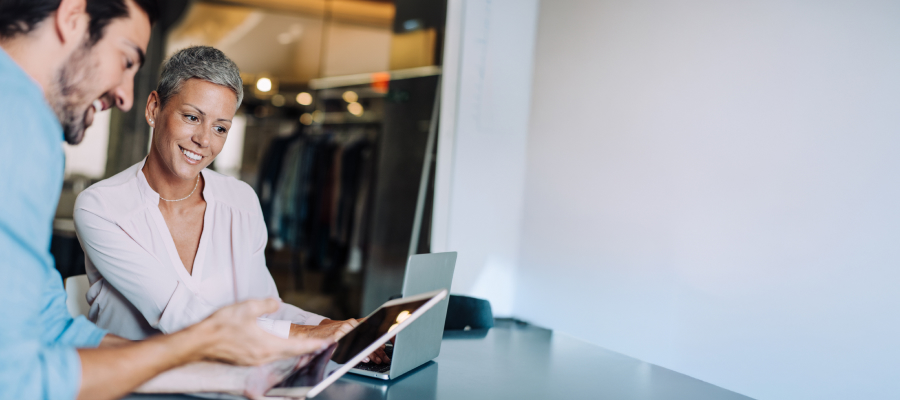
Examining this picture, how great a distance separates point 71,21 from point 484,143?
7.01 feet

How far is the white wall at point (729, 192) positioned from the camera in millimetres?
1515

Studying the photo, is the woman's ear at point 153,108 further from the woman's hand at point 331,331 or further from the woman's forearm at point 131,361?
the woman's forearm at point 131,361

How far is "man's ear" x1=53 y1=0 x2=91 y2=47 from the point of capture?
0.77 metres

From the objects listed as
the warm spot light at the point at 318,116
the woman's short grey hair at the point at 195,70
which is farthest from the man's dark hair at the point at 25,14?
the warm spot light at the point at 318,116

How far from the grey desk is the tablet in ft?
0.58

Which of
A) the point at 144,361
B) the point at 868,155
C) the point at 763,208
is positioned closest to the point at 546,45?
the point at 763,208

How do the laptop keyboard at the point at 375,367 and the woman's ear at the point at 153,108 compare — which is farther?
the woman's ear at the point at 153,108

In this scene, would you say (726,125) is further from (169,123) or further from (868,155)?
(169,123)

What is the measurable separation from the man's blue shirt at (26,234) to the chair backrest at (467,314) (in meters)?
1.38

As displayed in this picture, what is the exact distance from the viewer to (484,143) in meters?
2.82

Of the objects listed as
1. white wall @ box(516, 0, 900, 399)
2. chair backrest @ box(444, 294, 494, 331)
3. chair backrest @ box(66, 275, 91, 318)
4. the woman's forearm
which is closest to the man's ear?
the woman's forearm

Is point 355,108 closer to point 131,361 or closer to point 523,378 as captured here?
point 523,378

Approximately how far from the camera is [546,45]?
9.56 ft

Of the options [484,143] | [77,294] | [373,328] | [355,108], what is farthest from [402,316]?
[355,108]
